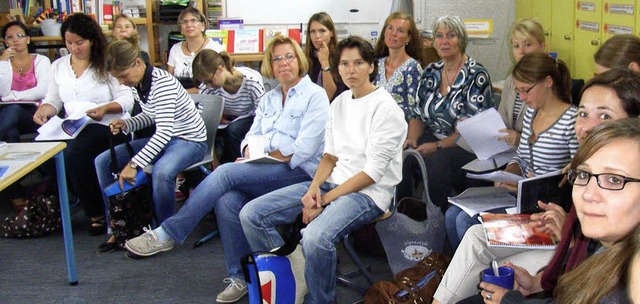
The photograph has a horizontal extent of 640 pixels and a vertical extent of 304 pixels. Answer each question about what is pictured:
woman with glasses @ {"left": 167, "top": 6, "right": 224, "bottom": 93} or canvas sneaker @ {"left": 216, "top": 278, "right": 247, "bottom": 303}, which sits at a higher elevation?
woman with glasses @ {"left": 167, "top": 6, "right": 224, "bottom": 93}

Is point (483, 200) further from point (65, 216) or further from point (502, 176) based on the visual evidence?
point (65, 216)

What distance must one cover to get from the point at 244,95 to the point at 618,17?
2.16 m

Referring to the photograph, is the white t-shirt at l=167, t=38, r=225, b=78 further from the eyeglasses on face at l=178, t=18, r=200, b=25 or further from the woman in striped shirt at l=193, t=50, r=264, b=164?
the woman in striped shirt at l=193, t=50, r=264, b=164

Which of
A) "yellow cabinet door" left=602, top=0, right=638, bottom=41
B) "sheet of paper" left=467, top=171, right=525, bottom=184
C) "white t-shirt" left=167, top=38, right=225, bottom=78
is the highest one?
"yellow cabinet door" left=602, top=0, right=638, bottom=41

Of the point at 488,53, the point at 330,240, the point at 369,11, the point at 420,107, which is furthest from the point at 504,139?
the point at 369,11

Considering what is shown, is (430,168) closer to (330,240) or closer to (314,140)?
(314,140)

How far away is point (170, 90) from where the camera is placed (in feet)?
12.4

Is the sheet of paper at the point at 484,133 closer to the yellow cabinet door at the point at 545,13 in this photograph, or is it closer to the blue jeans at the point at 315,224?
the blue jeans at the point at 315,224

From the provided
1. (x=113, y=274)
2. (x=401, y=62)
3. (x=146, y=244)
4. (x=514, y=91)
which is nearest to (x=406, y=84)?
(x=401, y=62)

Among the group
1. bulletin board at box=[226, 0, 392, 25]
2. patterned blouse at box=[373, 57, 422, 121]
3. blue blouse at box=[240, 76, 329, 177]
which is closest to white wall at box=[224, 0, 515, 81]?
bulletin board at box=[226, 0, 392, 25]

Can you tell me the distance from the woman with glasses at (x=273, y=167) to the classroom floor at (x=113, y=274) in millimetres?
190

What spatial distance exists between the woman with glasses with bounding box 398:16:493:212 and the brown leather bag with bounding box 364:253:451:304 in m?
0.69

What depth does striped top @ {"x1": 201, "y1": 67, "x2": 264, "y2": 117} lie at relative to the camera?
4.27m

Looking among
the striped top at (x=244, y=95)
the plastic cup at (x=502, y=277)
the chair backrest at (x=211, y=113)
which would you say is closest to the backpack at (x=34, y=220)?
the chair backrest at (x=211, y=113)
